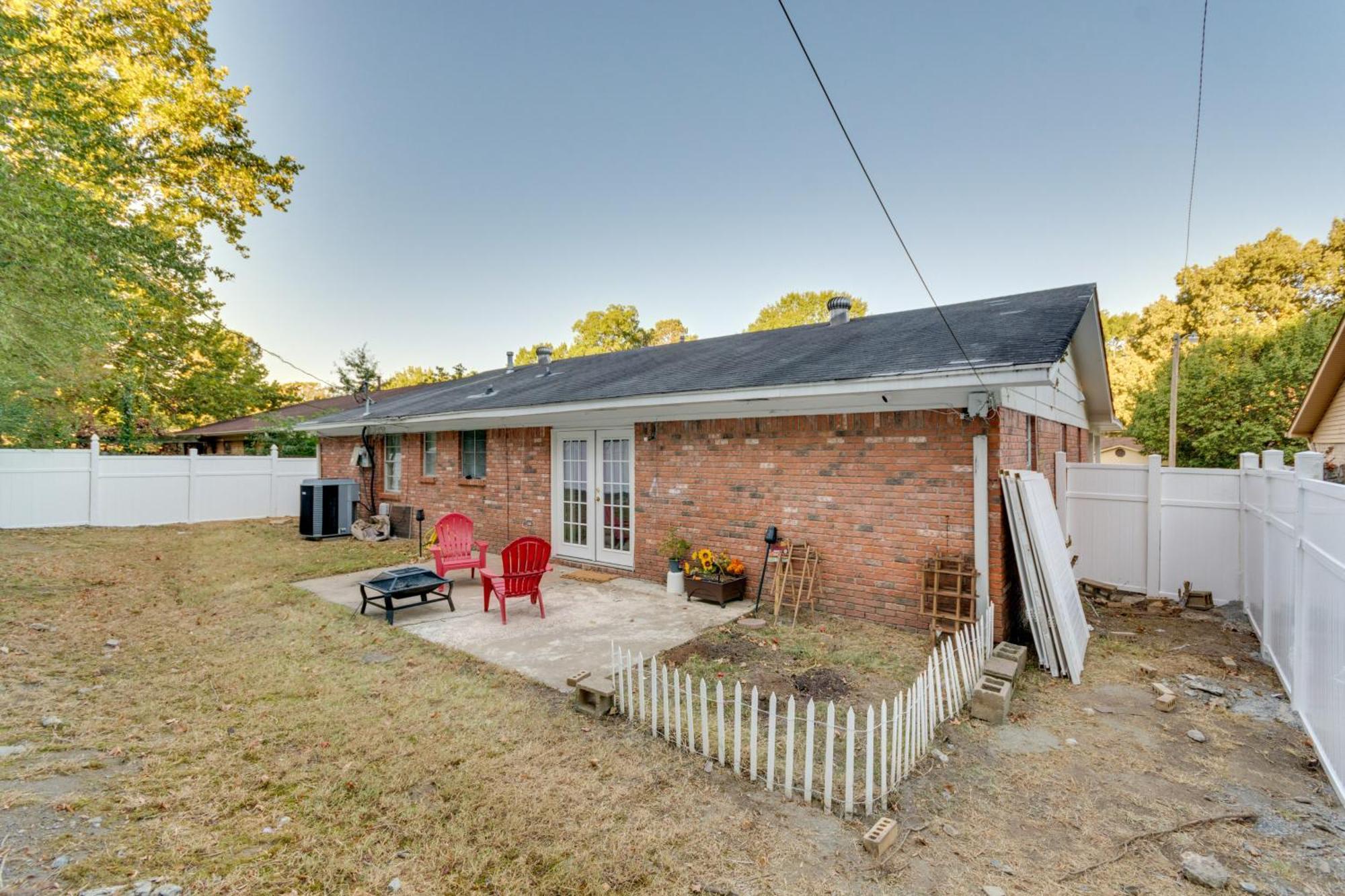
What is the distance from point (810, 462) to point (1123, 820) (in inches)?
165

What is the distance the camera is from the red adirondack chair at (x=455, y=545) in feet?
26.5

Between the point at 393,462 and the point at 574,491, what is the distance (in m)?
6.53

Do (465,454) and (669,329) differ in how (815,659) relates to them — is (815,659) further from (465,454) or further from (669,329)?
(669,329)

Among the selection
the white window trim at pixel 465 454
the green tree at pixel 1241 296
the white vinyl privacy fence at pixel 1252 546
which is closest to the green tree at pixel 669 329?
the green tree at pixel 1241 296

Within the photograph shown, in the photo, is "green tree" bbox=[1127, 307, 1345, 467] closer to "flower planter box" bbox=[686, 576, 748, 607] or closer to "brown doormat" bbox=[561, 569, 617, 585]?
"flower planter box" bbox=[686, 576, 748, 607]

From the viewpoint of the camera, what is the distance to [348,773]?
327 centimetres

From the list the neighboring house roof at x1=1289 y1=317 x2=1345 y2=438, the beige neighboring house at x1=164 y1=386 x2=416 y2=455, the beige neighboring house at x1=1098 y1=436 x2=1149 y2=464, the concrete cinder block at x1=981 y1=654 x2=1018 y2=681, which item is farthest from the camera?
the beige neighboring house at x1=1098 y1=436 x2=1149 y2=464

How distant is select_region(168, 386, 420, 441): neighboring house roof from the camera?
835 inches

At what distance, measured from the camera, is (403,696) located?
4348 millimetres

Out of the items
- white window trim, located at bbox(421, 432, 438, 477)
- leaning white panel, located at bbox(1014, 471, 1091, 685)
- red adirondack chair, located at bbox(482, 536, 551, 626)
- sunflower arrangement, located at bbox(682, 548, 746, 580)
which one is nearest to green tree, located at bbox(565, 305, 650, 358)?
white window trim, located at bbox(421, 432, 438, 477)

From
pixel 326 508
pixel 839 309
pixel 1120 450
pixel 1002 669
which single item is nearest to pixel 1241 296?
pixel 1120 450

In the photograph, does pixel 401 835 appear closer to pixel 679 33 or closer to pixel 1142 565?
pixel 679 33

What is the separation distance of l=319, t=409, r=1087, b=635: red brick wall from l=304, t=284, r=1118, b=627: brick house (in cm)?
2

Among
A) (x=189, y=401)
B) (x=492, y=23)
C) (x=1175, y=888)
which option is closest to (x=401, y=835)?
(x=1175, y=888)
